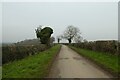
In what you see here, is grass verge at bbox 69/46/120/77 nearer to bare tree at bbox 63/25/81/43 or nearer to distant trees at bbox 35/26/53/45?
distant trees at bbox 35/26/53/45

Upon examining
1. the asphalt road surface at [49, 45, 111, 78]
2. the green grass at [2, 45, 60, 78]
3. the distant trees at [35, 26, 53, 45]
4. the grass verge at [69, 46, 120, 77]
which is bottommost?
the asphalt road surface at [49, 45, 111, 78]

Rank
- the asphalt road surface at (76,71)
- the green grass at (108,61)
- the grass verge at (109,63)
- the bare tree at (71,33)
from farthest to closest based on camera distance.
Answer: the bare tree at (71,33), the green grass at (108,61), the grass verge at (109,63), the asphalt road surface at (76,71)

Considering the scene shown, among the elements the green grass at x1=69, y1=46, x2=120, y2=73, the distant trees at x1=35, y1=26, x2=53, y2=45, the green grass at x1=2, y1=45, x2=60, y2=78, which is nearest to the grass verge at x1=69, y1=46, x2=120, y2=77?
the green grass at x1=69, y1=46, x2=120, y2=73

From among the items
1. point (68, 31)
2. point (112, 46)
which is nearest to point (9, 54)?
point (112, 46)

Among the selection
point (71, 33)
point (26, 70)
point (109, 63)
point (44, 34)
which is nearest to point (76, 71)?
point (26, 70)

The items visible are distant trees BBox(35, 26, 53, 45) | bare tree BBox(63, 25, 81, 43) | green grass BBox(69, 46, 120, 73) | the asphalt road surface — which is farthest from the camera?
bare tree BBox(63, 25, 81, 43)

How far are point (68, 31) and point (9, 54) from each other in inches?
3281

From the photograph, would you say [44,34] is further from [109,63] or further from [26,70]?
[26,70]

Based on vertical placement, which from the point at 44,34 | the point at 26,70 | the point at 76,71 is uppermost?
the point at 44,34

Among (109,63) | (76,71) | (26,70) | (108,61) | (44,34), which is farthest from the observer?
(44,34)

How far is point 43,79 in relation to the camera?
9.62 metres

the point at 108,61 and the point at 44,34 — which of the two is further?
the point at 44,34

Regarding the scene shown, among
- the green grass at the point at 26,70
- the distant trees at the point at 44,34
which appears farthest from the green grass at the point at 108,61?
the distant trees at the point at 44,34

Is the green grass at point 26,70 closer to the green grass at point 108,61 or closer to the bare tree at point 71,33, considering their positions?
the green grass at point 108,61
